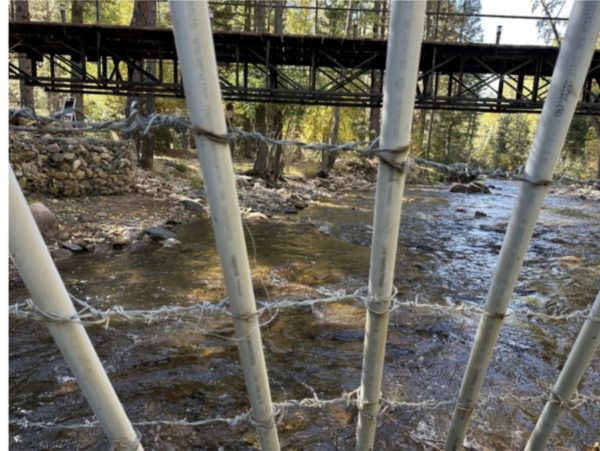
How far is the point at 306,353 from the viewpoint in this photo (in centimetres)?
412

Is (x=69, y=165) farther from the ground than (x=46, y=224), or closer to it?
farther from the ground

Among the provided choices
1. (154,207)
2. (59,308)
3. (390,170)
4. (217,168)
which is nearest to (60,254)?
(154,207)

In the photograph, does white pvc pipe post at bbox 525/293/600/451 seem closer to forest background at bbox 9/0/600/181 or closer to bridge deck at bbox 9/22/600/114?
forest background at bbox 9/0/600/181

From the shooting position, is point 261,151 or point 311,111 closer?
point 261,151

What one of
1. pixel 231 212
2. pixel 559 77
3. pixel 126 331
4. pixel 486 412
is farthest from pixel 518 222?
pixel 126 331

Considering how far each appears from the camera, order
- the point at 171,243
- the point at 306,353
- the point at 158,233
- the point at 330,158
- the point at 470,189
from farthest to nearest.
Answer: the point at 330,158 → the point at 470,189 → the point at 158,233 → the point at 171,243 → the point at 306,353

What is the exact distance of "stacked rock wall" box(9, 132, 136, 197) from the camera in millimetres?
8930

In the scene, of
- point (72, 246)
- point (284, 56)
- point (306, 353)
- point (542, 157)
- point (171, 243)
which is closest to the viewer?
point (542, 157)

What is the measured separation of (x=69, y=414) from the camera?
310 cm

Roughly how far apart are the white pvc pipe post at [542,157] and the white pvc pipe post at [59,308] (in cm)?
114

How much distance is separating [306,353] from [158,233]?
15.3ft

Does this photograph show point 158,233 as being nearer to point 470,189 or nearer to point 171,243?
point 171,243

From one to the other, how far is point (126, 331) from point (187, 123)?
3.85 m

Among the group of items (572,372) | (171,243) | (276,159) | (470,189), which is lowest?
(470,189)
